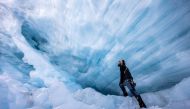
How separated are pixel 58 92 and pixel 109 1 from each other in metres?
3.90

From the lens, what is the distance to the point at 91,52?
25.4 feet

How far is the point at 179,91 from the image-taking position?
21.6 feet

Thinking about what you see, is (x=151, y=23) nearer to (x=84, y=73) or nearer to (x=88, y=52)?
(x=88, y=52)

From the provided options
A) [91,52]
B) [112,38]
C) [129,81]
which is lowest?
[129,81]

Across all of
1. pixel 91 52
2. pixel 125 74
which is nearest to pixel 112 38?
pixel 91 52

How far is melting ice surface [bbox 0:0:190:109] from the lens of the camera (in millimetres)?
6371

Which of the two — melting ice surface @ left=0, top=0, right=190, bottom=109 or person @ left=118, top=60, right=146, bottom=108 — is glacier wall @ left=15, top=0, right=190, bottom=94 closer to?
melting ice surface @ left=0, top=0, right=190, bottom=109

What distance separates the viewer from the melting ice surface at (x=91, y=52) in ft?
20.9

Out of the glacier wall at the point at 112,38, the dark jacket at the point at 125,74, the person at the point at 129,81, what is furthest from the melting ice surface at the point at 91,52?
the dark jacket at the point at 125,74

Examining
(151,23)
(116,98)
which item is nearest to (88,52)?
(116,98)

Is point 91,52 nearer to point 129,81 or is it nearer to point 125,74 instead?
point 125,74

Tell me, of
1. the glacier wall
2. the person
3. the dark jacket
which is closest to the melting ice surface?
the glacier wall

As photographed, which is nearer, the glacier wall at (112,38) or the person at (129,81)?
the person at (129,81)

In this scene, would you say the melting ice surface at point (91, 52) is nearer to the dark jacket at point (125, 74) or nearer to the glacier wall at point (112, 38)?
the glacier wall at point (112, 38)
